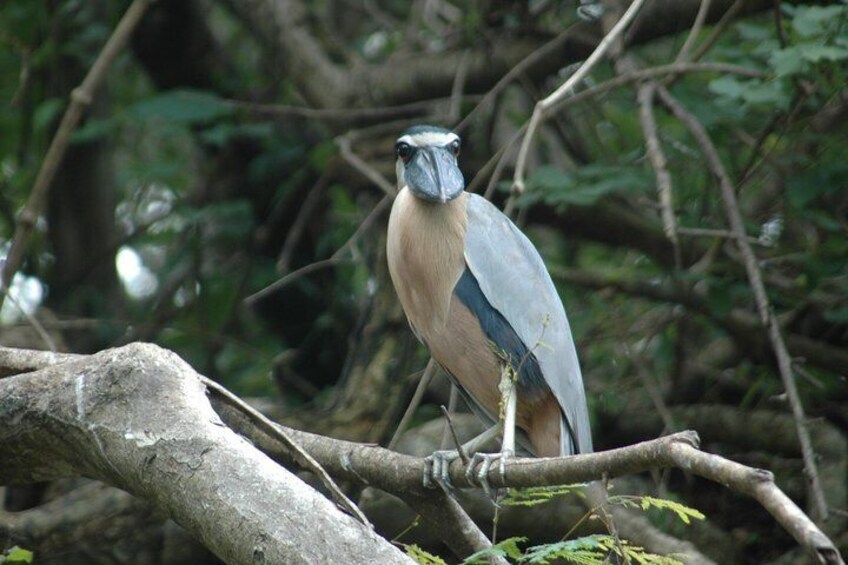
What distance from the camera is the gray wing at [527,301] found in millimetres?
3717

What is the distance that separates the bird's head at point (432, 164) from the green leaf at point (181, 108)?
206 cm

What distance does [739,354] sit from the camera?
16.9 ft

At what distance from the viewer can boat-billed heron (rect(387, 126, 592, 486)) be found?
12.1 feet

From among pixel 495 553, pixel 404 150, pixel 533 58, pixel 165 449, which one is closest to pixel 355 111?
pixel 533 58

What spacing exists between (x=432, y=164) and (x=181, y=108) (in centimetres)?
227

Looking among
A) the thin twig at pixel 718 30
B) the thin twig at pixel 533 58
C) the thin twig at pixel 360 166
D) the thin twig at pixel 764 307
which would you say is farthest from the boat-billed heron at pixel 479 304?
the thin twig at pixel 718 30

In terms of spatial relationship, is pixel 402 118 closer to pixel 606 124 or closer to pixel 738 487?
pixel 606 124

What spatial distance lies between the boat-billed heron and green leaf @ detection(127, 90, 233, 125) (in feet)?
6.13

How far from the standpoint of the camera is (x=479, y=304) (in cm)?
373

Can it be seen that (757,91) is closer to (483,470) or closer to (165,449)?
(483,470)

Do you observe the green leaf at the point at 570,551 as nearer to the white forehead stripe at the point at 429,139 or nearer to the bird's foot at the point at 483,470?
the bird's foot at the point at 483,470

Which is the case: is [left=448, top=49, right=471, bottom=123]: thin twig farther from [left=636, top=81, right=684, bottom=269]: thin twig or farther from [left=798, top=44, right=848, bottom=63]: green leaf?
[left=798, top=44, right=848, bottom=63]: green leaf

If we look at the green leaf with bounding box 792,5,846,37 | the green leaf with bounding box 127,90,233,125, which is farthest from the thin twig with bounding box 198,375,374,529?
the green leaf with bounding box 127,90,233,125

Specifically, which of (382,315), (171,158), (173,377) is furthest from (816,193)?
(171,158)
